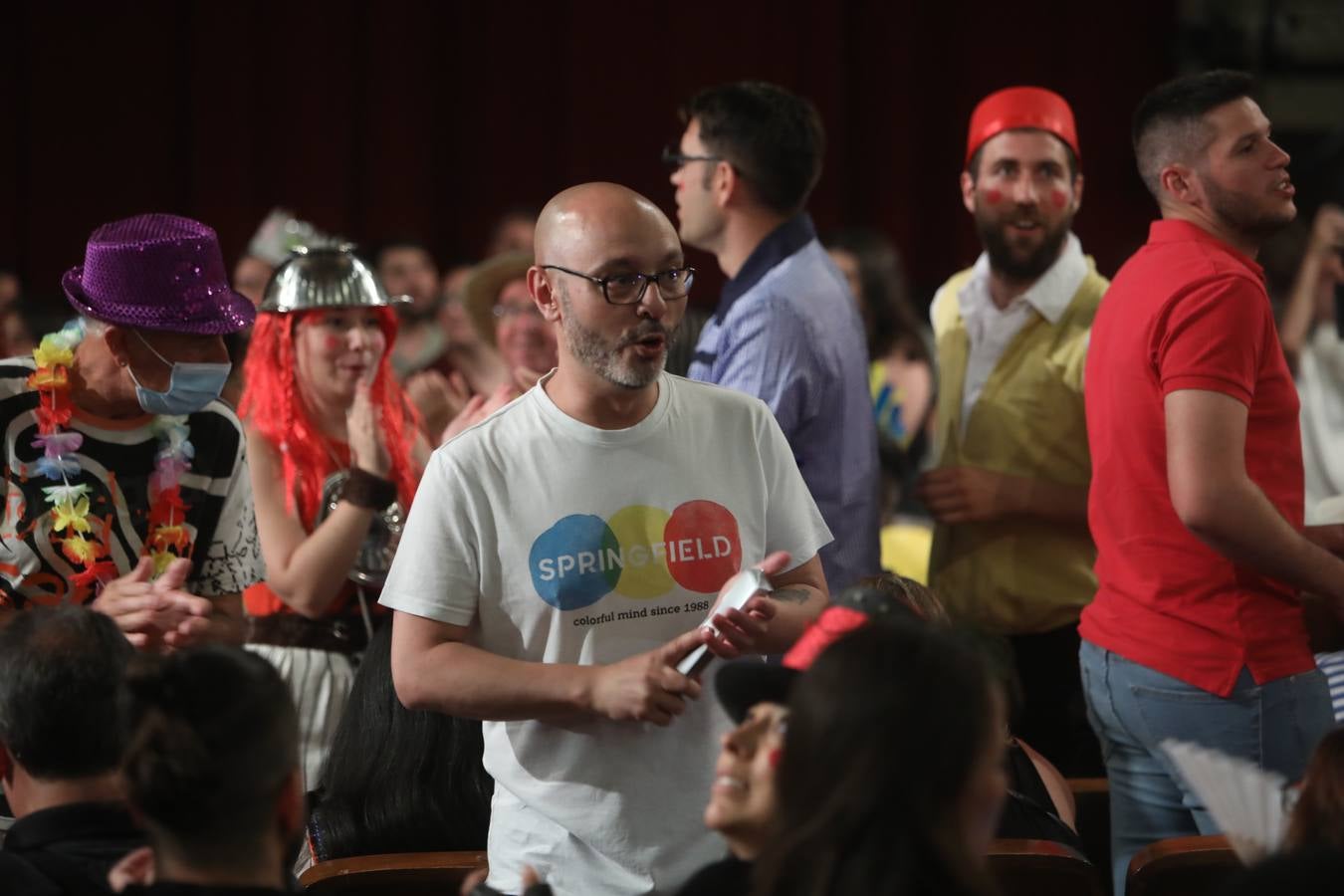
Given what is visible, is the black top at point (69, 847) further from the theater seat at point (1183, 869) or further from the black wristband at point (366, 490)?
the theater seat at point (1183, 869)

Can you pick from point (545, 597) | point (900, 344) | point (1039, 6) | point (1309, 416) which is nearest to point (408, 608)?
point (545, 597)

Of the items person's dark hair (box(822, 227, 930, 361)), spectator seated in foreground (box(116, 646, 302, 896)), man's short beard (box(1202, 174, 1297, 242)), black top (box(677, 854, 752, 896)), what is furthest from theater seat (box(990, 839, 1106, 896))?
person's dark hair (box(822, 227, 930, 361))

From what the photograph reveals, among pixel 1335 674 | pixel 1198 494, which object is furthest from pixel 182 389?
pixel 1335 674

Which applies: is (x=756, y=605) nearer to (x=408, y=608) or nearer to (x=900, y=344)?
(x=408, y=608)

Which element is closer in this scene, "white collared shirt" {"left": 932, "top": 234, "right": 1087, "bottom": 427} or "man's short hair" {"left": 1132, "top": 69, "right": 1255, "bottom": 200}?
"man's short hair" {"left": 1132, "top": 69, "right": 1255, "bottom": 200}

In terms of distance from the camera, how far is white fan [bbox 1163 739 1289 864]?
6.00ft

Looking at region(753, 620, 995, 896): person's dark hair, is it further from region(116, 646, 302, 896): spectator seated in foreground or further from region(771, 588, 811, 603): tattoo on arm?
region(771, 588, 811, 603): tattoo on arm

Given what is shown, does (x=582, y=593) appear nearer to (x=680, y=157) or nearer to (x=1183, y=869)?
(x=1183, y=869)

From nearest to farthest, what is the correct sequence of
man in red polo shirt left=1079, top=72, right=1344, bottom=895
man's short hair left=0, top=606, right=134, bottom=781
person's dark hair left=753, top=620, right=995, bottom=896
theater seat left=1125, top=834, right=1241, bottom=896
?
person's dark hair left=753, top=620, right=995, bottom=896
man's short hair left=0, top=606, right=134, bottom=781
theater seat left=1125, top=834, right=1241, bottom=896
man in red polo shirt left=1079, top=72, right=1344, bottom=895

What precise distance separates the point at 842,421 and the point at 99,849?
173 cm

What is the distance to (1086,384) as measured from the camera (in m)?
2.88

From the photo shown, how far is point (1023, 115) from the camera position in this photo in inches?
141

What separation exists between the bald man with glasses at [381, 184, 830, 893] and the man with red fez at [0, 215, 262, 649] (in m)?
0.54

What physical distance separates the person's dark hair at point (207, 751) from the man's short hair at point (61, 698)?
0.25 meters
